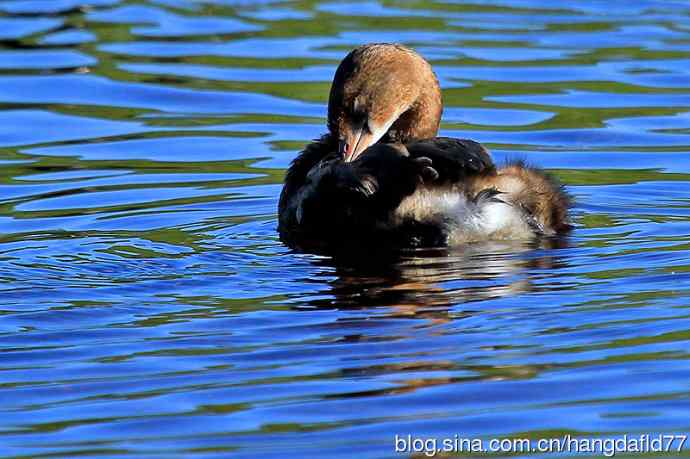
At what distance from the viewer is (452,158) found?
8.07m

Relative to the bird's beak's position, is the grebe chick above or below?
below

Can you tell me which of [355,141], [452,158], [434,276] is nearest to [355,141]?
[355,141]

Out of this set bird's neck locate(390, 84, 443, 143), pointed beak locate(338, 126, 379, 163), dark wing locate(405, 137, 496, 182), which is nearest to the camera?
dark wing locate(405, 137, 496, 182)

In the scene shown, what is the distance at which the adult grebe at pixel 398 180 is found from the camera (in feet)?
26.5

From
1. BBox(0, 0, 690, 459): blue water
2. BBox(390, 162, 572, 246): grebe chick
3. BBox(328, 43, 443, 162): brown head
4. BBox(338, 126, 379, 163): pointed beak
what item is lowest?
BBox(0, 0, 690, 459): blue water

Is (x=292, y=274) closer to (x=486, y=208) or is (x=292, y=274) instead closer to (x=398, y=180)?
(x=398, y=180)

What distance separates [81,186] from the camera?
1101 centimetres

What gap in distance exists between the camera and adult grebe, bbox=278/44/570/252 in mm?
8078

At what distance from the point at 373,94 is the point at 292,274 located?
1.23 metres

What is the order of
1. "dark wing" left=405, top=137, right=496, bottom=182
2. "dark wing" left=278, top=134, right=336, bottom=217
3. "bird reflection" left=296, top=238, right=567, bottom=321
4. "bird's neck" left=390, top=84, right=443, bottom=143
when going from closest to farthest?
"bird reflection" left=296, top=238, right=567, bottom=321 → "dark wing" left=405, top=137, right=496, bottom=182 → "dark wing" left=278, top=134, right=336, bottom=217 → "bird's neck" left=390, top=84, right=443, bottom=143

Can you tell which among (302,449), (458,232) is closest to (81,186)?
(458,232)

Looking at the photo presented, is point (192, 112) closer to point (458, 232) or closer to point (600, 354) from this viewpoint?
point (458, 232)

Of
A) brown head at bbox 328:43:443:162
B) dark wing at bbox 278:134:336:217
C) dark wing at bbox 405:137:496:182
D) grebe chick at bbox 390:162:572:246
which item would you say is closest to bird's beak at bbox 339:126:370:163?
brown head at bbox 328:43:443:162

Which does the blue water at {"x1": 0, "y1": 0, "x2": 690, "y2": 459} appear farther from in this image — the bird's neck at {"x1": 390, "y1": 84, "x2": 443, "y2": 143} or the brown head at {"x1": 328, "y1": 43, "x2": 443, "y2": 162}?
the bird's neck at {"x1": 390, "y1": 84, "x2": 443, "y2": 143}
